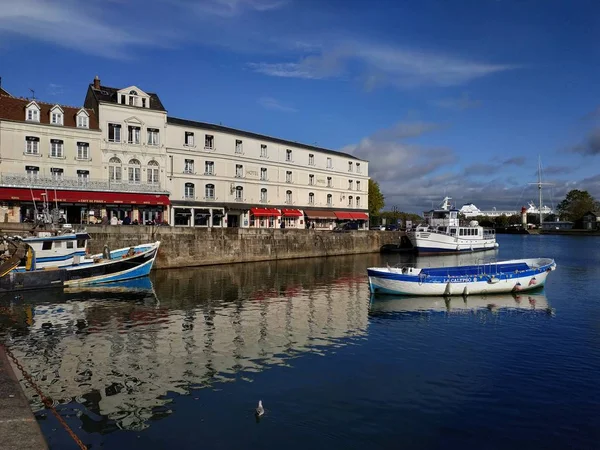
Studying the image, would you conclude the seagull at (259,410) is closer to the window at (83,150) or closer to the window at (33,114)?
the window at (83,150)

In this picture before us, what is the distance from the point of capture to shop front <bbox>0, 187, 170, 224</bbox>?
140ft

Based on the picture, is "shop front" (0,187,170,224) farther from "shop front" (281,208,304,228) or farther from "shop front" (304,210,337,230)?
"shop front" (304,210,337,230)

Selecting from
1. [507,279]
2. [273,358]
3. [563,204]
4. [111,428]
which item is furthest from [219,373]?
[563,204]

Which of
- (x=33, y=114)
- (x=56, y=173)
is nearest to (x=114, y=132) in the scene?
(x=56, y=173)

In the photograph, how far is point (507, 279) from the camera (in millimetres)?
29625

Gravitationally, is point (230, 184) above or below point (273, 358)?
above

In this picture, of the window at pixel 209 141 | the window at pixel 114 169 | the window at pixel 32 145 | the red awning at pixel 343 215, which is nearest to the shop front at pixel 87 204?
the window at pixel 114 169

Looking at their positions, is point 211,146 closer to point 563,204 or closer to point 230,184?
point 230,184

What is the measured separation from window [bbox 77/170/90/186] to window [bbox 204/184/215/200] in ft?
44.5

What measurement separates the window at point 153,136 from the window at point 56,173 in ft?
32.2

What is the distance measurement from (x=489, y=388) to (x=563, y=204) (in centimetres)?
19743

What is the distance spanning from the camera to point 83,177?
4706 cm

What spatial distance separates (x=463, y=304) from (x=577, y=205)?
16766 cm

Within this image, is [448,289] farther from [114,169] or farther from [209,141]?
[209,141]
